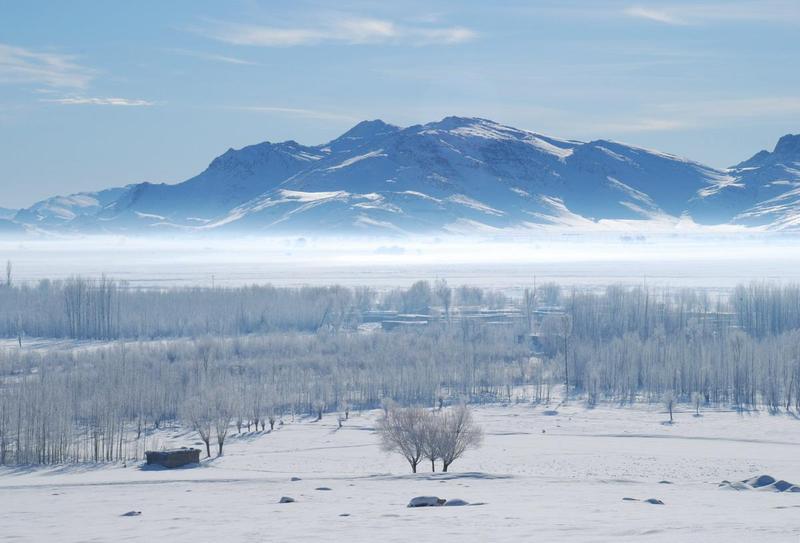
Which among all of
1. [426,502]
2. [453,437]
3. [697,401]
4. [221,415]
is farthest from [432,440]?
[697,401]

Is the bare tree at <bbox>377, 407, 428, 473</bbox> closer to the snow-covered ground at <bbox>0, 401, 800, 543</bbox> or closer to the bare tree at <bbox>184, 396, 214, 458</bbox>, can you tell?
the snow-covered ground at <bbox>0, 401, 800, 543</bbox>

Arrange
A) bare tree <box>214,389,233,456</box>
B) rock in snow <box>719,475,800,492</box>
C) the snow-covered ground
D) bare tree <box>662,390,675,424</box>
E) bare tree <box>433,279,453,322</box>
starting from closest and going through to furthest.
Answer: the snow-covered ground
rock in snow <box>719,475,800,492</box>
bare tree <box>214,389,233,456</box>
bare tree <box>662,390,675,424</box>
bare tree <box>433,279,453,322</box>

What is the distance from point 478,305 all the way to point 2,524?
9721 centimetres

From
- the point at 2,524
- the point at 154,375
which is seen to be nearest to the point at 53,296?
the point at 154,375

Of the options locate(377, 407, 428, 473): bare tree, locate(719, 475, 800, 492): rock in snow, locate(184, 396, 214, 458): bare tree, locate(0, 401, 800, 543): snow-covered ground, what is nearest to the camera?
locate(0, 401, 800, 543): snow-covered ground

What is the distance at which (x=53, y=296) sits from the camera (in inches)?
4496

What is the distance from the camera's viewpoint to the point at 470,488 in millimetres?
30953

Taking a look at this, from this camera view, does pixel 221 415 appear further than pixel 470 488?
Yes

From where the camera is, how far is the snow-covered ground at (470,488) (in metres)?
22.0

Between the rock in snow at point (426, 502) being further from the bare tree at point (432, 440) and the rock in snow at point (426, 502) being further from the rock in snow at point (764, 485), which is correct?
the bare tree at point (432, 440)

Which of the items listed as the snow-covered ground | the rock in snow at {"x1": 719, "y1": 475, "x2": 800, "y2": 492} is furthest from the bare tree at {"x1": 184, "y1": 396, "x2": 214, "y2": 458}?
the rock in snow at {"x1": 719, "y1": 475, "x2": 800, "y2": 492}

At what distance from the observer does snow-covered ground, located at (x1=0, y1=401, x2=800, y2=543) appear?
22000mm

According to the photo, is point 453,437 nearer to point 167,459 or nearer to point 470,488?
point 470,488

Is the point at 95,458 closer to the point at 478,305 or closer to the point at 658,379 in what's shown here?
the point at 658,379
